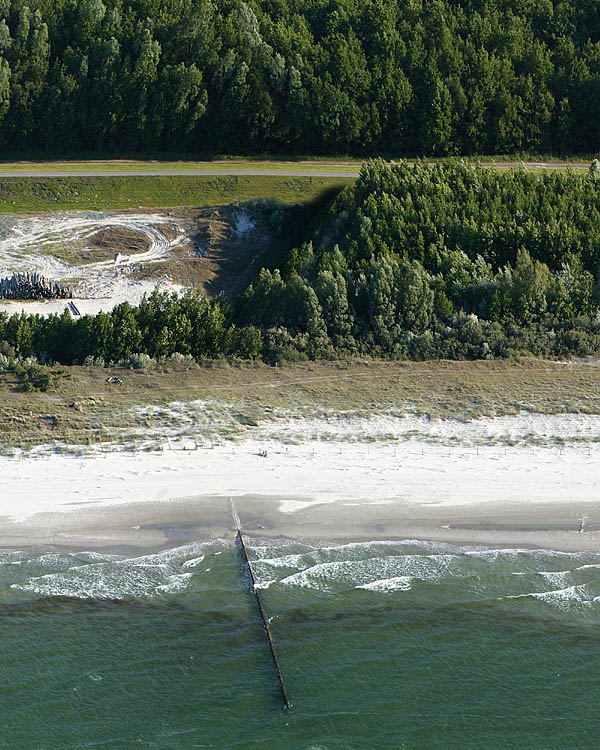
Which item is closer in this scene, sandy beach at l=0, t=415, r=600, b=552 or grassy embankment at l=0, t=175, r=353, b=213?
sandy beach at l=0, t=415, r=600, b=552

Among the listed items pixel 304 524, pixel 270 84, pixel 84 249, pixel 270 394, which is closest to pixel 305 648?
pixel 304 524

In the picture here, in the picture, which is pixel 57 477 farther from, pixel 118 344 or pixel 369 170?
pixel 369 170

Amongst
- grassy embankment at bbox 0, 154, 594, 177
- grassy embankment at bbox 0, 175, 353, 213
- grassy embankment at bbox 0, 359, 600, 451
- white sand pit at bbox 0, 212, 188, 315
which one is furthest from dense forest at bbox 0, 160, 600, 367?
grassy embankment at bbox 0, 154, 594, 177

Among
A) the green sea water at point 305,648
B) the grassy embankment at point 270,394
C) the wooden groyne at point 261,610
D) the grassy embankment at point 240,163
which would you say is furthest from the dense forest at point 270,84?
the green sea water at point 305,648

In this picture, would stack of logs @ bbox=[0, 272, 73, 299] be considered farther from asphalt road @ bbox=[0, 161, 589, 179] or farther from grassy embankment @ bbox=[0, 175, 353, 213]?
asphalt road @ bbox=[0, 161, 589, 179]

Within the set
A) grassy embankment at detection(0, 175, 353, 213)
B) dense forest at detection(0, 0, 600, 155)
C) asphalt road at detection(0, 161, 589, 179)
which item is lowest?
grassy embankment at detection(0, 175, 353, 213)
